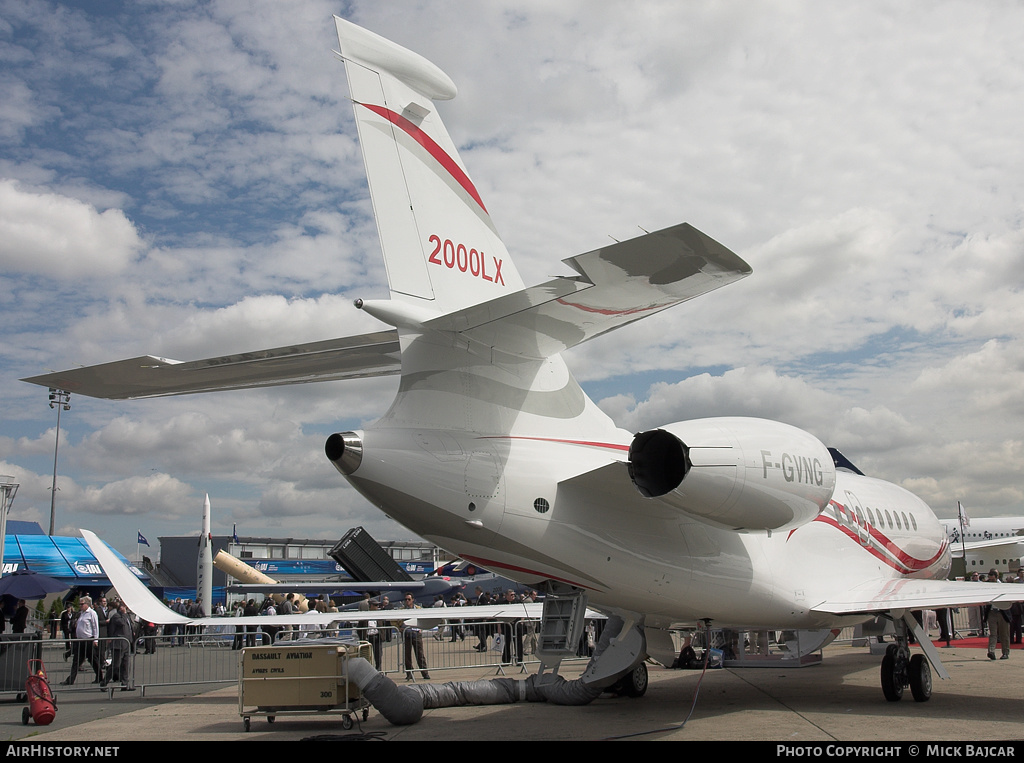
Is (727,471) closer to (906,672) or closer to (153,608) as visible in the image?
(906,672)

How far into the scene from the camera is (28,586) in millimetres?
20297

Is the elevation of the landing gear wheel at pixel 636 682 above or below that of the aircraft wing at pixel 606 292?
below

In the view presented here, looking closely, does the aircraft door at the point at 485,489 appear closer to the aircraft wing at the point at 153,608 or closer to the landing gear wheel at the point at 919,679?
the aircraft wing at the point at 153,608

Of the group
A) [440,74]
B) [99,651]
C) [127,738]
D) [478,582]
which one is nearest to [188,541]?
[478,582]

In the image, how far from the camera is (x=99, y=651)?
14922 millimetres

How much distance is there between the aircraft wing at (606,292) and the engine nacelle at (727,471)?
1237mm

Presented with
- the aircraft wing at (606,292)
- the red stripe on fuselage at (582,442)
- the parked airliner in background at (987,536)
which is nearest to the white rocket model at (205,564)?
the red stripe on fuselage at (582,442)

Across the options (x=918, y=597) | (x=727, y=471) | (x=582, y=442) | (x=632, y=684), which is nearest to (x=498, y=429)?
(x=582, y=442)

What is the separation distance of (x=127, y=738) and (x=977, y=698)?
10.2 m

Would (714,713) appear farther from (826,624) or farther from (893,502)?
(893,502)

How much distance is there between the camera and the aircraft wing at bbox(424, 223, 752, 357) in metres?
5.04

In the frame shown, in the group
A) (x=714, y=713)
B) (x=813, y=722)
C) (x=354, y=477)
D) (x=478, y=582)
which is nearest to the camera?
(x=354, y=477)

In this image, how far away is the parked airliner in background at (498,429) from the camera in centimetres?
683

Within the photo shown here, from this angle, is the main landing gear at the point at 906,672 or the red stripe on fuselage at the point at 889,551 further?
the red stripe on fuselage at the point at 889,551
